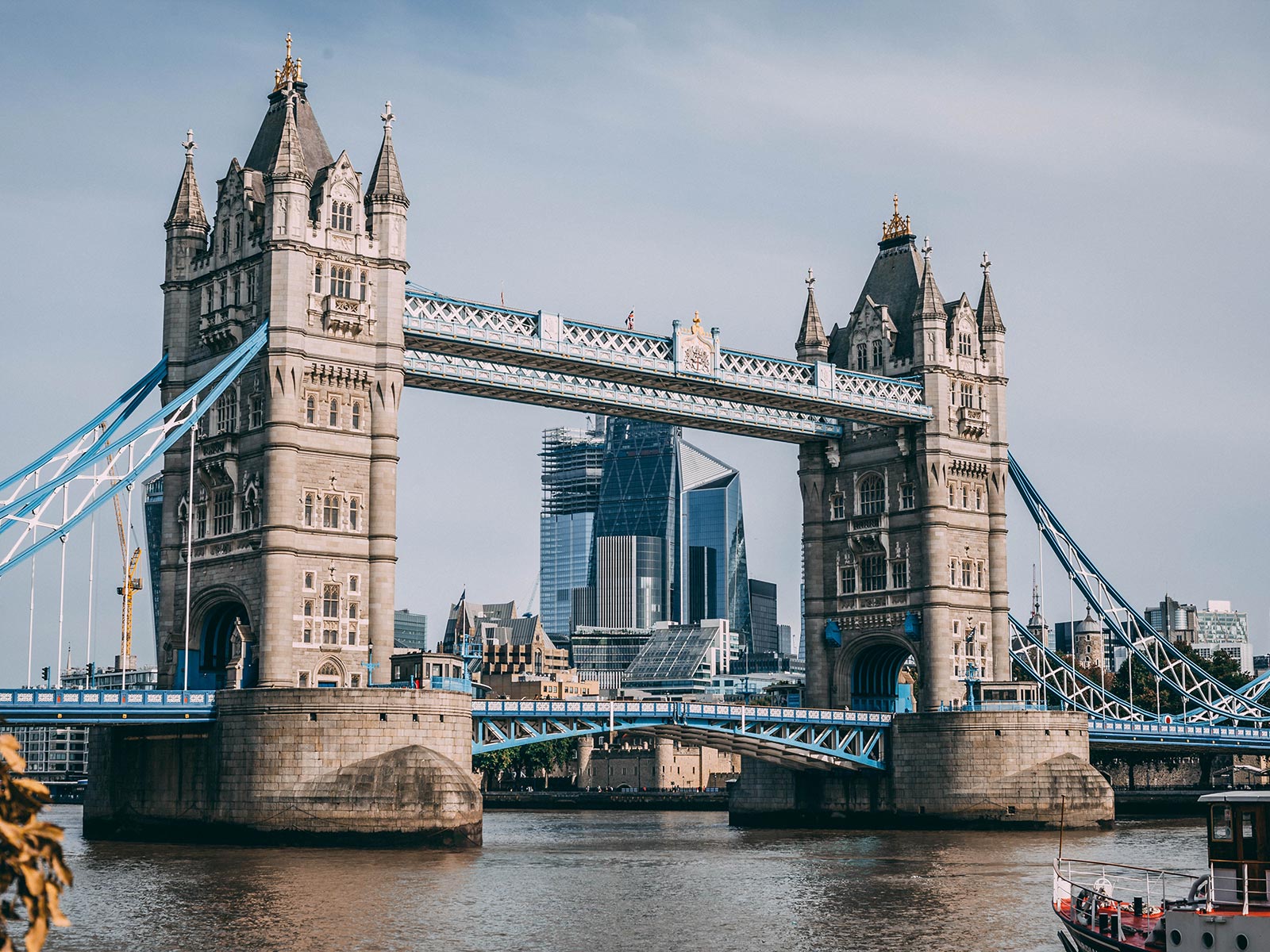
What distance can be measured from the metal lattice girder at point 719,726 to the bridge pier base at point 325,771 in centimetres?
478

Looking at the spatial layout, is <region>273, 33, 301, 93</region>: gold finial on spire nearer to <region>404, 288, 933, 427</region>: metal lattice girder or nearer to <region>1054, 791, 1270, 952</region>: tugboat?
<region>404, 288, 933, 427</region>: metal lattice girder

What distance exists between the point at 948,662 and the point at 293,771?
41580 mm

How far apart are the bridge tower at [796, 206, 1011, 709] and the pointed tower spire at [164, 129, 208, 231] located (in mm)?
38064

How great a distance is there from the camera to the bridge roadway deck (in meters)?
65.9

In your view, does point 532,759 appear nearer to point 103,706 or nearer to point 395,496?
point 395,496

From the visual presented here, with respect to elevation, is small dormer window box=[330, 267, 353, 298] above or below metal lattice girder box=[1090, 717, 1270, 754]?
above

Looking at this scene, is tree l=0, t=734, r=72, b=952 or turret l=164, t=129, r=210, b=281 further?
turret l=164, t=129, r=210, b=281

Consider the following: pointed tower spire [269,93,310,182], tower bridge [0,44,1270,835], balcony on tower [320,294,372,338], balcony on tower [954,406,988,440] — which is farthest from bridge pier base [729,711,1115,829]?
pointed tower spire [269,93,310,182]

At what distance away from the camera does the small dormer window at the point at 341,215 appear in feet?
251

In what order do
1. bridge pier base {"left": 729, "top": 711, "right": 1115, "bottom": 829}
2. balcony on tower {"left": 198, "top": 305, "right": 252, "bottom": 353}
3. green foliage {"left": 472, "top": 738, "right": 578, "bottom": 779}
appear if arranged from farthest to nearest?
green foliage {"left": 472, "top": 738, "right": 578, "bottom": 779}, bridge pier base {"left": 729, "top": 711, "right": 1115, "bottom": 829}, balcony on tower {"left": 198, "top": 305, "right": 252, "bottom": 353}

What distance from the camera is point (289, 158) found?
7581 centimetres

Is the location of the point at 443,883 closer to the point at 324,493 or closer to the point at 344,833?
the point at 344,833

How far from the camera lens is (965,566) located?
98.8m

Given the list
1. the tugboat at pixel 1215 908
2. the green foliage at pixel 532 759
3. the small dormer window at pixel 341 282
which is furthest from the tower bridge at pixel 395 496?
the green foliage at pixel 532 759
